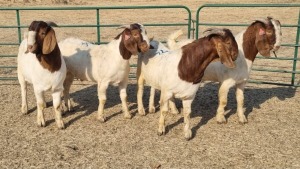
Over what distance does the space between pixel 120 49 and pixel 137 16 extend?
1565 centimetres

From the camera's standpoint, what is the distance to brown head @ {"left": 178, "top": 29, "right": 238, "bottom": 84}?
15.4 feet

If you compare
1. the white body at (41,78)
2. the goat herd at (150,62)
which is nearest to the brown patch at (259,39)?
the goat herd at (150,62)

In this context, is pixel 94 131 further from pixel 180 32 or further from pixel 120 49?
pixel 180 32

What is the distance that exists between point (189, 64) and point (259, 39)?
1398mm

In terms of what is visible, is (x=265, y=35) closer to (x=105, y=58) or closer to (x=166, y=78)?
(x=166, y=78)

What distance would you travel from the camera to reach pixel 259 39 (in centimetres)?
550

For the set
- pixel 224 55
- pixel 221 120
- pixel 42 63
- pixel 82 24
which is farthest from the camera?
pixel 82 24

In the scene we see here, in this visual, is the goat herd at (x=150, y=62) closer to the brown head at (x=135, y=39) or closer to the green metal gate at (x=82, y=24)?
the brown head at (x=135, y=39)

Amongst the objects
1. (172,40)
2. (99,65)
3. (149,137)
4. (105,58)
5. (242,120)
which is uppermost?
(172,40)

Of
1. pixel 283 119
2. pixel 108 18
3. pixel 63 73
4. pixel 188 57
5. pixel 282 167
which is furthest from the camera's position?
pixel 108 18

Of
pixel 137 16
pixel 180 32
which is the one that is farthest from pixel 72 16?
pixel 180 32

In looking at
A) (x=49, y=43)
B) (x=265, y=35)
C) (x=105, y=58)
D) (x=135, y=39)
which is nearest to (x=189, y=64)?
(x=135, y=39)

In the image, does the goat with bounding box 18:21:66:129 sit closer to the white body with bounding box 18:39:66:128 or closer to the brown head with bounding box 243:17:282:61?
the white body with bounding box 18:39:66:128

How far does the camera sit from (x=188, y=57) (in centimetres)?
497
